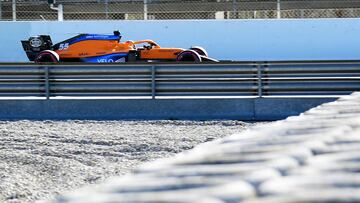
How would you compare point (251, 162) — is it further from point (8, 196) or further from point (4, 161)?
point (4, 161)

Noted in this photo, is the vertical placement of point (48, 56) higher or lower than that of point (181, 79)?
higher

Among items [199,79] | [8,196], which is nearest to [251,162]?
[8,196]

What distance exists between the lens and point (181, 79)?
51.5 feet

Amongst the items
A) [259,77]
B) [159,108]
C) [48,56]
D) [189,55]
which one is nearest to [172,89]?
[159,108]

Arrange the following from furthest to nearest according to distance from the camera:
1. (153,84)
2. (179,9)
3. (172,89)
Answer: (179,9) → (172,89) → (153,84)

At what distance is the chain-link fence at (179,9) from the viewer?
28.2m

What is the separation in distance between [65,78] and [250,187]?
14017 millimetres

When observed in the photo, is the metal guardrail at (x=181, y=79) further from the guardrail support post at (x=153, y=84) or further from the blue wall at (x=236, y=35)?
the blue wall at (x=236, y=35)

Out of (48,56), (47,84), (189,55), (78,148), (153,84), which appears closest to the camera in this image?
(78,148)

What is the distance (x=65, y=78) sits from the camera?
52.4 feet

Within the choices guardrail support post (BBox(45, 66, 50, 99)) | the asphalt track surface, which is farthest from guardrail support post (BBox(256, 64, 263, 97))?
guardrail support post (BBox(45, 66, 50, 99))

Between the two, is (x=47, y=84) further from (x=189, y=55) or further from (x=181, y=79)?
(x=189, y=55)

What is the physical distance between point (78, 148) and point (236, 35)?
14.9 m

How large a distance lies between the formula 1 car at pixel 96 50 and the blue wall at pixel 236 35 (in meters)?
1.72
